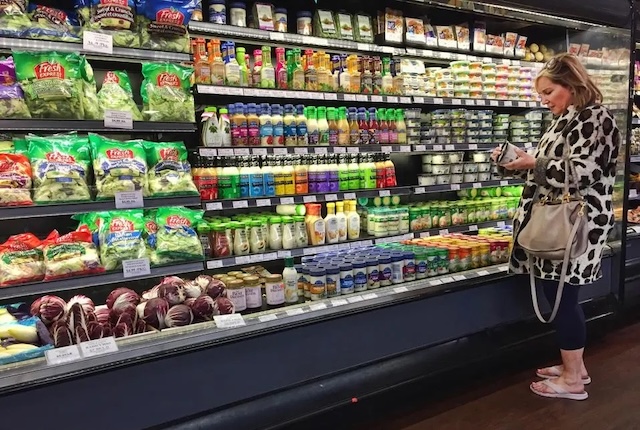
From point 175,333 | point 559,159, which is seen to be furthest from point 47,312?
point 559,159

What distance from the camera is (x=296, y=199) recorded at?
117 inches

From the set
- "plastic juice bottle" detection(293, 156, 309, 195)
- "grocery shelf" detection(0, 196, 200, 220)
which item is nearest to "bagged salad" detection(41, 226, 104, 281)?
"grocery shelf" detection(0, 196, 200, 220)

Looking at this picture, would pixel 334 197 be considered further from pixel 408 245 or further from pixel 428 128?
pixel 428 128

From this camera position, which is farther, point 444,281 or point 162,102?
point 444,281

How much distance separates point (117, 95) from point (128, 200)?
0.52 m

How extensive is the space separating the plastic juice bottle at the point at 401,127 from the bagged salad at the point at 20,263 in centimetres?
223

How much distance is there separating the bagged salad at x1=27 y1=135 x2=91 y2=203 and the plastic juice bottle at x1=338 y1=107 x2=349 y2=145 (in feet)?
4.83

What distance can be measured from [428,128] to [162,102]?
1860mm

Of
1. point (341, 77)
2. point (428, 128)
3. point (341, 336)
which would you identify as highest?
point (341, 77)

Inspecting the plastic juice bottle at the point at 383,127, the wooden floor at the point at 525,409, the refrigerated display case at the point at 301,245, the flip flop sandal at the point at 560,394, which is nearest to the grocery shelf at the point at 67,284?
the refrigerated display case at the point at 301,245

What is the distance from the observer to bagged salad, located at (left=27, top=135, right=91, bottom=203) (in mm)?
2180

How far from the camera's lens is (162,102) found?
2479 mm

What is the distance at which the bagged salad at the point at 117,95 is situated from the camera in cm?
238

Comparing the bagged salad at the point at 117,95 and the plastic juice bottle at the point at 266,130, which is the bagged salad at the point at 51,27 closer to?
the bagged salad at the point at 117,95
